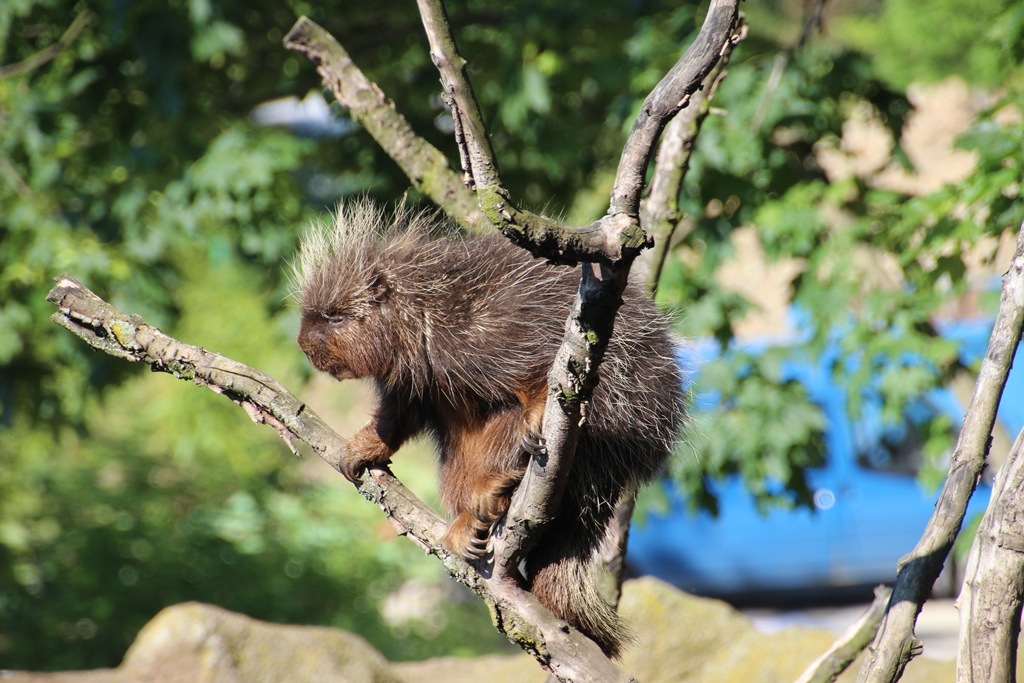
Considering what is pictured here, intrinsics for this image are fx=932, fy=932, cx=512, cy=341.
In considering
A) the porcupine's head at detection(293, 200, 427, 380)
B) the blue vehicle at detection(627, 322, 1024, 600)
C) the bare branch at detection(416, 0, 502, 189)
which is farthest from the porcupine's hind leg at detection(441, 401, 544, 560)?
the blue vehicle at detection(627, 322, 1024, 600)

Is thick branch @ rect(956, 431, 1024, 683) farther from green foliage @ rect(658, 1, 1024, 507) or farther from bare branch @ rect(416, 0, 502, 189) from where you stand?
green foliage @ rect(658, 1, 1024, 507)

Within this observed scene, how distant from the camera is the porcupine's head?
2.20 metres

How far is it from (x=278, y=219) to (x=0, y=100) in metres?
1.53

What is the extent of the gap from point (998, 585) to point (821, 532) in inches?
217

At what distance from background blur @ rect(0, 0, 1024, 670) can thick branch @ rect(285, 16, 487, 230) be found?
2.52 feet

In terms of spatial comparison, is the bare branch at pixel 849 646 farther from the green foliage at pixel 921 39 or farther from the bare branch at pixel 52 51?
the green foliage at pixel 921 39

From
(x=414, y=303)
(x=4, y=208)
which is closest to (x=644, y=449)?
(x=414, y=303)

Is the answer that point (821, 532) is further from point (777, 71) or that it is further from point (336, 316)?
point (336, 316)

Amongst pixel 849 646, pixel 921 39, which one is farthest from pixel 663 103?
pixel 921 39

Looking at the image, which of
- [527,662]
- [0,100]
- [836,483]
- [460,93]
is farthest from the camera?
[836,483]

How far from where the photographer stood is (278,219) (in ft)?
13.7

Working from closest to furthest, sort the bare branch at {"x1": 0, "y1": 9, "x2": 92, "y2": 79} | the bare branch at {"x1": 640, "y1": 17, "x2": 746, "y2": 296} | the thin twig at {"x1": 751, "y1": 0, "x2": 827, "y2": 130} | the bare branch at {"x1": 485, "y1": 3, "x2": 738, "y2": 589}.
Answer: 1. the bare branch at {"x1": 485, "y1": 3, "x2": 738, "y2": 589}
2. the bare branch at {"x1": 640, "y1": 17, "x2": 746, "y2": 296}
3. the thin twig at {"x1": 751, "y1": 0, "x2": 827, "y2": 130}
4. the bare branch at {"x1": 0, "y1": 9, "x2": 92, "y2": 79}

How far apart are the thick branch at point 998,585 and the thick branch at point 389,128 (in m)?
1.53

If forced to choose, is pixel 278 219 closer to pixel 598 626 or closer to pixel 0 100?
pixel 0 100
